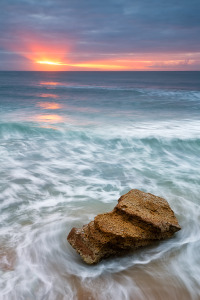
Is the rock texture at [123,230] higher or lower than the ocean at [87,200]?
higher

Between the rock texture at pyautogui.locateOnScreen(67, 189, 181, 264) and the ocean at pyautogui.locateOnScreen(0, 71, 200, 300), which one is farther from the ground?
the rock texture at pyautogui.locateOnScreen(67, 189, 181, 264)

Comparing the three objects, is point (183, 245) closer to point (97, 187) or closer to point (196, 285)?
point (196, 285)

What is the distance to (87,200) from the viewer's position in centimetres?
550

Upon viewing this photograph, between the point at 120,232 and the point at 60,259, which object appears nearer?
the point at 120,232

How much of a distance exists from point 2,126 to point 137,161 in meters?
7.25

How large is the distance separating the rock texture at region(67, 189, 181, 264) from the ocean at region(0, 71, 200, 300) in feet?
0.55

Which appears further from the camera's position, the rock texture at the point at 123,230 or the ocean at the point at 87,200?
the rock texture at the point at 123,230

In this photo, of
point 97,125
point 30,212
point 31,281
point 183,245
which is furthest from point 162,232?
point 97,125

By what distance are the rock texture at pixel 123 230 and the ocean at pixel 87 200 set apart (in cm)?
17

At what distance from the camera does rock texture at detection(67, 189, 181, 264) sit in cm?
343

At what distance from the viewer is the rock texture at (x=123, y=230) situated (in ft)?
11.3

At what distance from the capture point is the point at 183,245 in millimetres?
4008

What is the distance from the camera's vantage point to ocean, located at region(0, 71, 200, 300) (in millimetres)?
3219

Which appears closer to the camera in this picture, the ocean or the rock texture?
the ocean
